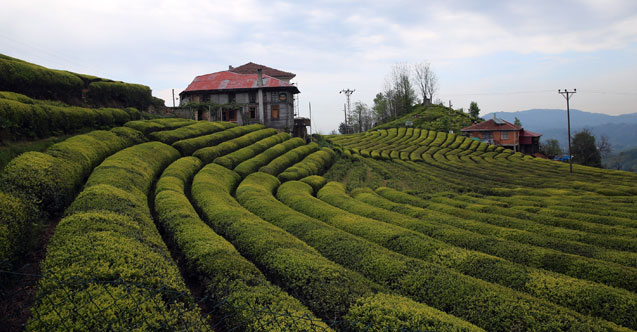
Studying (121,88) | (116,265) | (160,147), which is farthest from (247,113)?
(116,265)

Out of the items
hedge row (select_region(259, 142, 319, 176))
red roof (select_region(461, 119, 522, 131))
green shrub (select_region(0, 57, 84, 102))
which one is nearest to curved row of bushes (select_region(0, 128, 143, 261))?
green shrub (select_region(0, 57, 84, 102))

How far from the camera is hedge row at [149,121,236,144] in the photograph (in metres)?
27.3

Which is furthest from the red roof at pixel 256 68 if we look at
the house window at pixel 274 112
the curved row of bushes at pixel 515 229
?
the curved row of bushes at pixel 515 229

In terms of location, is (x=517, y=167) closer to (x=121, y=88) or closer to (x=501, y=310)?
(x=501, y=310)

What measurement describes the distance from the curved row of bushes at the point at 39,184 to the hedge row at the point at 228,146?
797cm

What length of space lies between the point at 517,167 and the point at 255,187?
35.8 metres

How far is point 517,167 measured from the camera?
4366 centimetres

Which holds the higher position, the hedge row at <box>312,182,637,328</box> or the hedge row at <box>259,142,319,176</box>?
the hedge row at <box>259,142,319,176</box>

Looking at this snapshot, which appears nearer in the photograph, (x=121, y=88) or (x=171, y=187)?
(x=171, y=187)

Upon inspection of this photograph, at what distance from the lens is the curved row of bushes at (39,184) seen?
9.53m

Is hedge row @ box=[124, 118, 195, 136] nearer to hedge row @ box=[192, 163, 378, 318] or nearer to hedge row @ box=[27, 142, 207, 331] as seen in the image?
hedge row @ box=[192, 163, 378, 318]

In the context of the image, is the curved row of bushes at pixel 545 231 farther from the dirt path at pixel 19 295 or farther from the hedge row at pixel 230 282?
the dirt path at pixel 19 295

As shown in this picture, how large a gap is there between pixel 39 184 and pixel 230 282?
8665 mm

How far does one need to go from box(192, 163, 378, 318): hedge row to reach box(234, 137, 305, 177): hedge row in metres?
10.0
